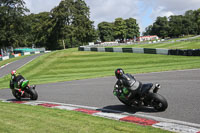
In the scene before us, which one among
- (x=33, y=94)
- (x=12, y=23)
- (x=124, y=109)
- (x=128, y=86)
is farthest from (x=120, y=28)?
(x=128, y=86)

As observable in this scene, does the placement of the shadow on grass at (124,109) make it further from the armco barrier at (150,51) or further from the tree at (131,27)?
the tree at (131,27)

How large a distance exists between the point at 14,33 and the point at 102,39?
7909cm

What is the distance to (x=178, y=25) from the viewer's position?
14275cm

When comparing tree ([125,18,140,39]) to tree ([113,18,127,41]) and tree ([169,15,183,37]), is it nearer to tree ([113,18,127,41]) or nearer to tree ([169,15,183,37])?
tree ([113,18,127,41])

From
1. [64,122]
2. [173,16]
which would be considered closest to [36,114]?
[64,122]

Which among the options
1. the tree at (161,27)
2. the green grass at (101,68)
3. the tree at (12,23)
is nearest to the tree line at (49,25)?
the tree at (12,23)

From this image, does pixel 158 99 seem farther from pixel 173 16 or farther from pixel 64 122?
pixel 173 16

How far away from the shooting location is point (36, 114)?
795cm

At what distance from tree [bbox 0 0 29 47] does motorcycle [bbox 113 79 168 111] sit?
5786cm

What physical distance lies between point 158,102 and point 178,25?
145208mm

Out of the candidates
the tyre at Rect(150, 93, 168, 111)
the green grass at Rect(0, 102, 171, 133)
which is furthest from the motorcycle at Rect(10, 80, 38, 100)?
the tyre at Rect(150, 93, 168, 111)

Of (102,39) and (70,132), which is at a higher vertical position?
(102,39)

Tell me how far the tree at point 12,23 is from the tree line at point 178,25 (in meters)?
100

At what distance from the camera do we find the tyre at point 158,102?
23.4ft
